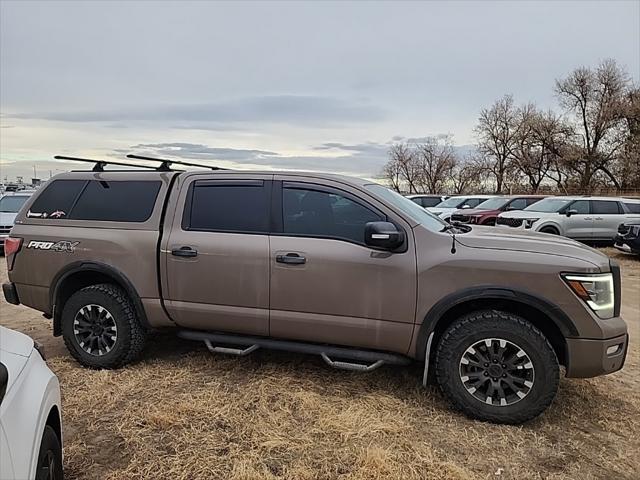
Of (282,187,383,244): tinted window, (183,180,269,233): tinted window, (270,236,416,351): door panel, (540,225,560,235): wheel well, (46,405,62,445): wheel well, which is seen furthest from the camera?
(540,225,560,235): wheel well

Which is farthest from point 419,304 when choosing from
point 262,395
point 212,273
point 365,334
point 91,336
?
point 91,336

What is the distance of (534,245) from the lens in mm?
3674

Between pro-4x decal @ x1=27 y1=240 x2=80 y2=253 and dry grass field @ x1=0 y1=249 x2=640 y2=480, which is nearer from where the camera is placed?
dry grass field @ x1=0 y1=249 x2=640 y2=480

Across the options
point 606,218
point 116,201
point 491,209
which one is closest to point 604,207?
point 606,218

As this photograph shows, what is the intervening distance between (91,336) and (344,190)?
107 inches

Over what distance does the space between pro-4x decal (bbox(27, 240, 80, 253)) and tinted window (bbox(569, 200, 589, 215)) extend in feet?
45.2

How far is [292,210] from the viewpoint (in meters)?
4.14

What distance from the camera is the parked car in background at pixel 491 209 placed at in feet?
53.6

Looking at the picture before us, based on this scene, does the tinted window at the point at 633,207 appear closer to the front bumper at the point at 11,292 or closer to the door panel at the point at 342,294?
the door panel at the point at 342,294

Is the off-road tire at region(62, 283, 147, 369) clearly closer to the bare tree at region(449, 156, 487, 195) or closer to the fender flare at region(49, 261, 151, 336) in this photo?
the fender flare at region(49, 261, 151, 336)

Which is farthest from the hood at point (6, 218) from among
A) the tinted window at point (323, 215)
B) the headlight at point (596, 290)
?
the headlight at point (596, 290)

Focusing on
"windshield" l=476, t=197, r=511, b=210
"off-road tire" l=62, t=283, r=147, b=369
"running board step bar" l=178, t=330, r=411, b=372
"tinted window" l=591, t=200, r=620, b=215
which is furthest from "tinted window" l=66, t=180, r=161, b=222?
"windshield" l=476, t=197, r=511, b=210

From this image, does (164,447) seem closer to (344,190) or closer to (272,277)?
(272,277)

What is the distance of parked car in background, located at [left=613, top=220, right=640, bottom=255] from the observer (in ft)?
39.5
